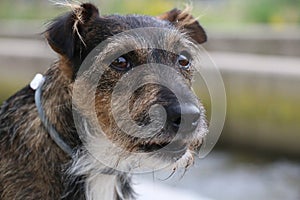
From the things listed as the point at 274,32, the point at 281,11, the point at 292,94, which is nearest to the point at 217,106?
the point at 292,94

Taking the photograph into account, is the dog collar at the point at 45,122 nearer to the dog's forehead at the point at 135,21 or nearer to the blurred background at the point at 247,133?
the dog's forehead at the point at 135,21

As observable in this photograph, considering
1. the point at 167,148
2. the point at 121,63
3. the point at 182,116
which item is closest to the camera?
the point at 182,116

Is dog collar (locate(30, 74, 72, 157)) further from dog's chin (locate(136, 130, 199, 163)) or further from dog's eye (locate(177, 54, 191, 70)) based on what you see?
dog's eye (locate(177, 54, 191, 70))

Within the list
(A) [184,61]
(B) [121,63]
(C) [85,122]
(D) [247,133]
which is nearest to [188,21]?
(A) [184,61]

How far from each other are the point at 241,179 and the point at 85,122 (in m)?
4.05

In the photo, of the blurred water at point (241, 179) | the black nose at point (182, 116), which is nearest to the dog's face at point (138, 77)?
the black nose at point (182, 116)

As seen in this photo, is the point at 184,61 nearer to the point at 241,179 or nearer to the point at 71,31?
the point at 71,31

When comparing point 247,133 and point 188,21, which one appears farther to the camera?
point 247,133

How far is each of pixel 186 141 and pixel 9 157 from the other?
972mm

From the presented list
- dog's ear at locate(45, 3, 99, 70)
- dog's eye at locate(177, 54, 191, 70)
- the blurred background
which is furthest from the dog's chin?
the blurred background

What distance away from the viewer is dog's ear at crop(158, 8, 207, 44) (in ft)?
11.1

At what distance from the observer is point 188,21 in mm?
3391

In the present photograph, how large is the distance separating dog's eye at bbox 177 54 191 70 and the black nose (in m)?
0.42

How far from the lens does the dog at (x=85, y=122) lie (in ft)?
9.15
